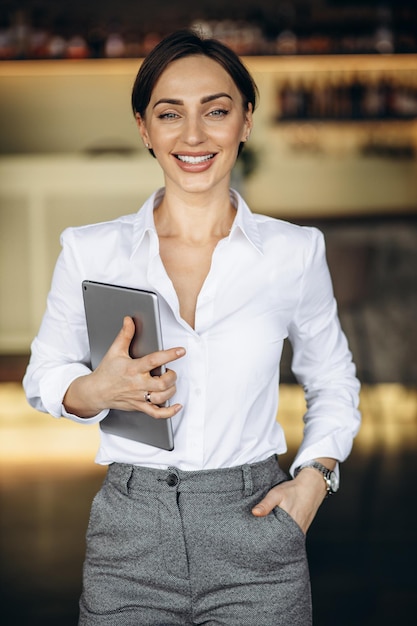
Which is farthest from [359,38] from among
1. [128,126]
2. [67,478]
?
[67,478]

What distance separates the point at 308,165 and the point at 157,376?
5.47 metres

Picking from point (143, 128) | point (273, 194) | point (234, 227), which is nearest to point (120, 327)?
point (234, 227)

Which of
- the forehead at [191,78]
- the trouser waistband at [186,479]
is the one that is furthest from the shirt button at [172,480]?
the forehead at [191,78]

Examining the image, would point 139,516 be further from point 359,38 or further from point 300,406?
point 359,38

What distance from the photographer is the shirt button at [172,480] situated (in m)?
1.26

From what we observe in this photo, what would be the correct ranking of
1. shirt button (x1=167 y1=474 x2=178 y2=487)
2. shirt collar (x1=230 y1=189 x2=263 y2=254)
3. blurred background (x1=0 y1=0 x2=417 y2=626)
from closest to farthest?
shirt button (x1=167 y1=474 x2=178 y2=487) < shirt collar (x1=230 y1=189 x2=263 y2=254) < blurred background (x1=0 y1=0 x2=417 y2=626)

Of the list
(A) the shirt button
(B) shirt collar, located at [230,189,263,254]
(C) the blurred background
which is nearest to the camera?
(A) the shirt button

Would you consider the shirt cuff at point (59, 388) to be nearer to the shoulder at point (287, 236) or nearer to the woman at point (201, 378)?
the woman at point (201, 378)

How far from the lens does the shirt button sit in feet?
4.13

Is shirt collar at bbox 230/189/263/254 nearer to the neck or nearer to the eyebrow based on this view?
the neck

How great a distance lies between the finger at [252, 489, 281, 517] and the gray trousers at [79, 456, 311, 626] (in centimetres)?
2

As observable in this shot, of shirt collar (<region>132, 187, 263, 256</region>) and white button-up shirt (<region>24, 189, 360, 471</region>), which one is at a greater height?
shirt collar (<region>132, 187, 263, 256</region>)

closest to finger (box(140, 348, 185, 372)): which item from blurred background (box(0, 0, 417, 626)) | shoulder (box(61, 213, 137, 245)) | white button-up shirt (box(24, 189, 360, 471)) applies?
white button-up shirt (box(24, 189, 360, 471))

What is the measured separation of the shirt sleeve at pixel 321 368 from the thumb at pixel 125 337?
33 cm
